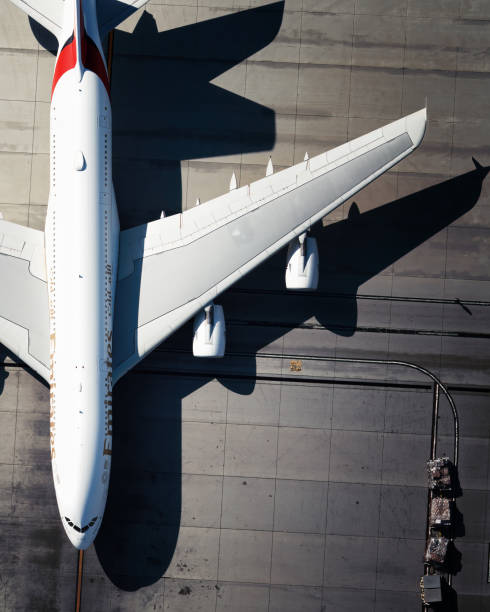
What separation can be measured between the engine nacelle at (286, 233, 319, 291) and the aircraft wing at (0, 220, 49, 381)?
668cm

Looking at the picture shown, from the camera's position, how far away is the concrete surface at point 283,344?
55.3 feet

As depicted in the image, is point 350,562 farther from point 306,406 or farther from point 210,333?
point 210,333

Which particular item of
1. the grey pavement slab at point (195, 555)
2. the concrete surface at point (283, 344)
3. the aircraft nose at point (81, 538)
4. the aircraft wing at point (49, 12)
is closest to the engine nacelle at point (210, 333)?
the concrete surface at point (283, 344)

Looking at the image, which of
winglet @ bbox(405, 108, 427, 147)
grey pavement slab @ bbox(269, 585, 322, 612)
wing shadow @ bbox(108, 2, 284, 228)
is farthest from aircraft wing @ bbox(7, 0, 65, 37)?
grey pavement slab @ bbox(269, 585, 322, 612)

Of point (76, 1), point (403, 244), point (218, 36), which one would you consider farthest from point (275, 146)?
point (76, 1)

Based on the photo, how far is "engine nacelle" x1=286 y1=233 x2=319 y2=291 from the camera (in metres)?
15.6

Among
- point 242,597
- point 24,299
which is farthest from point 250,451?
point 24,299

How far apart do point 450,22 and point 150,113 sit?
9600mm

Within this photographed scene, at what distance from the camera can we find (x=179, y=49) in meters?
17.5

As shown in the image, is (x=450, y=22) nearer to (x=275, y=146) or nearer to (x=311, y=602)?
(x=275, y=146)

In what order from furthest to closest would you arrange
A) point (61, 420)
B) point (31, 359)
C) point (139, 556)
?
point (139, 556) < point (31, 359) < point (61, 420)

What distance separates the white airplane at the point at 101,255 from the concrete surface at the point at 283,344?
5.87ft

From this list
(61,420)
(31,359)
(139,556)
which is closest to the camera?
(61,420)

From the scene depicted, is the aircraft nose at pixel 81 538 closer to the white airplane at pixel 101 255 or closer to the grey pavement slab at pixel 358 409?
the white airplane at pixel 101 255
